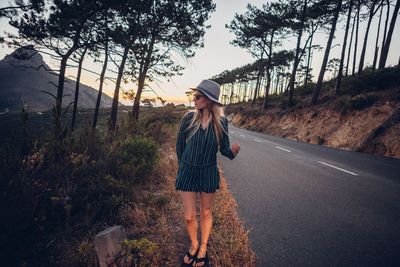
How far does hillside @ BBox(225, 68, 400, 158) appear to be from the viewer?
33.4 feet

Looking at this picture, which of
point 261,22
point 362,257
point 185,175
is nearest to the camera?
point 185,175

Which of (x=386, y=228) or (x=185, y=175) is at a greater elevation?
(x=185, y=175)

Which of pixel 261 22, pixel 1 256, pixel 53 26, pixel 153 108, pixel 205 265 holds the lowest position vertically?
pixel 205 265

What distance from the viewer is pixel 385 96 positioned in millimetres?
12141

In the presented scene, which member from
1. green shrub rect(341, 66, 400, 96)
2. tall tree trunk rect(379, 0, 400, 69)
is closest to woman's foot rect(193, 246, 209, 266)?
green shrub rect(341, 66, 400, 96)

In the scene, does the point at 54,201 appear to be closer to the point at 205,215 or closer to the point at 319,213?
the point at 205,215

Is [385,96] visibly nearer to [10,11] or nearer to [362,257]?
[362,257]

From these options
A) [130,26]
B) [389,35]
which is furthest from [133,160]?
[389,35]

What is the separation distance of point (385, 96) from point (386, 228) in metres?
13.4

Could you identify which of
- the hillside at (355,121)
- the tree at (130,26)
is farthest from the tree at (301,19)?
the tree at (130,26)

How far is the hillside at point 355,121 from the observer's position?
10.2m

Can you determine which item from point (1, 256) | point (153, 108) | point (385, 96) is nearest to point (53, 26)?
point (153, 108)

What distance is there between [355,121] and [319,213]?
12.3 metres

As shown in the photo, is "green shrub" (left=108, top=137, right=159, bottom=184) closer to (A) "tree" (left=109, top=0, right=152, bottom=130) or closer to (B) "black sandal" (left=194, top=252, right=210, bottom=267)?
(B) "black sandal" (left=194, top=252, right=210, bottom=267)
